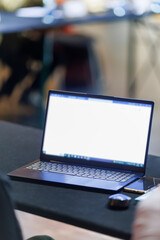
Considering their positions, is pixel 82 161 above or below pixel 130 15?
below

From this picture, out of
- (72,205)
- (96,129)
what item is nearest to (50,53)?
(96,129)

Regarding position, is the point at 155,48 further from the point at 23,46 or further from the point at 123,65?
the point at 23,46

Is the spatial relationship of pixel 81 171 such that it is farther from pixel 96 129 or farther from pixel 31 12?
pixel 31 12

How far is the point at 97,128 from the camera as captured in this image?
6.06ft

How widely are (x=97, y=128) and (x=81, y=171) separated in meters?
0.17

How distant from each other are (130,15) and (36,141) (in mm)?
3321

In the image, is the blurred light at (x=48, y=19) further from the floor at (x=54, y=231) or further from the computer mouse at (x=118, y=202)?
the computer mouse at (x=118, y=202)

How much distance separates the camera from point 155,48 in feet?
22.7

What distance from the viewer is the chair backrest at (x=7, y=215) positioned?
3.80 feet

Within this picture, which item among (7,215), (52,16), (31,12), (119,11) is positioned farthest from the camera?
(119,11)

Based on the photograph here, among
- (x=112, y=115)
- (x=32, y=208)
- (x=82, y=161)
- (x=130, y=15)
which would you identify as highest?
(x=130, y=15)

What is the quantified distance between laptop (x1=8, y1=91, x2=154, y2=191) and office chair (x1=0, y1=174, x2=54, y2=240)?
0.47 m

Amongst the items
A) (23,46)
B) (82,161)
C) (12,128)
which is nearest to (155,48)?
(23,46)

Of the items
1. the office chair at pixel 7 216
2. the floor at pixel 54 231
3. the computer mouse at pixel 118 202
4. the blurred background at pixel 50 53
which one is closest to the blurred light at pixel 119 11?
the blurred background at pixel 50 53
